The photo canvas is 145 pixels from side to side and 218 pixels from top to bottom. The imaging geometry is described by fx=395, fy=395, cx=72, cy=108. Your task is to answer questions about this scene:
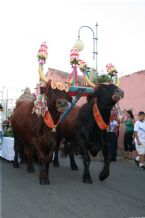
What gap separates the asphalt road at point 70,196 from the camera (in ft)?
19.2

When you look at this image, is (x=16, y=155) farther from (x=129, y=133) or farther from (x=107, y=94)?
(x=129, y=133)

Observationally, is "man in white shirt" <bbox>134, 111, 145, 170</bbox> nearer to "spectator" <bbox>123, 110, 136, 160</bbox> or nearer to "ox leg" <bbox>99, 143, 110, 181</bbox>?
"spectator" <bbox>123, 110, 136, 160</bbox>

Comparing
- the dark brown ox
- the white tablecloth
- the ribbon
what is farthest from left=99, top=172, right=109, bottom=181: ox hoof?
the white tablecloth

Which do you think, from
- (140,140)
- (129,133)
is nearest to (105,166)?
(140,140)

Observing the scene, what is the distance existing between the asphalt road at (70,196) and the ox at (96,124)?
558 mm

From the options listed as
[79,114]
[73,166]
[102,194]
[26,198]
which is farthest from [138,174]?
[26,198]

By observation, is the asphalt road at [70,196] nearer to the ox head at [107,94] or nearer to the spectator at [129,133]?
the ox head at [107,94]

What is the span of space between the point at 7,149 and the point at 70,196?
5080 millimetres

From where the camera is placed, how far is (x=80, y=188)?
25.6 feet

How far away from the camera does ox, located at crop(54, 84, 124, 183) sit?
838cm

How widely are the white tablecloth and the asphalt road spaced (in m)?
1.48

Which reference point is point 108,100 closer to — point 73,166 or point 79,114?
point 79,114

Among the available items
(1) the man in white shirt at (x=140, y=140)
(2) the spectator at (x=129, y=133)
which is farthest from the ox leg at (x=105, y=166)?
(2) the spectator at (x=129, y=133)

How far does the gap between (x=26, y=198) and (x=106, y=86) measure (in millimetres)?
3056
